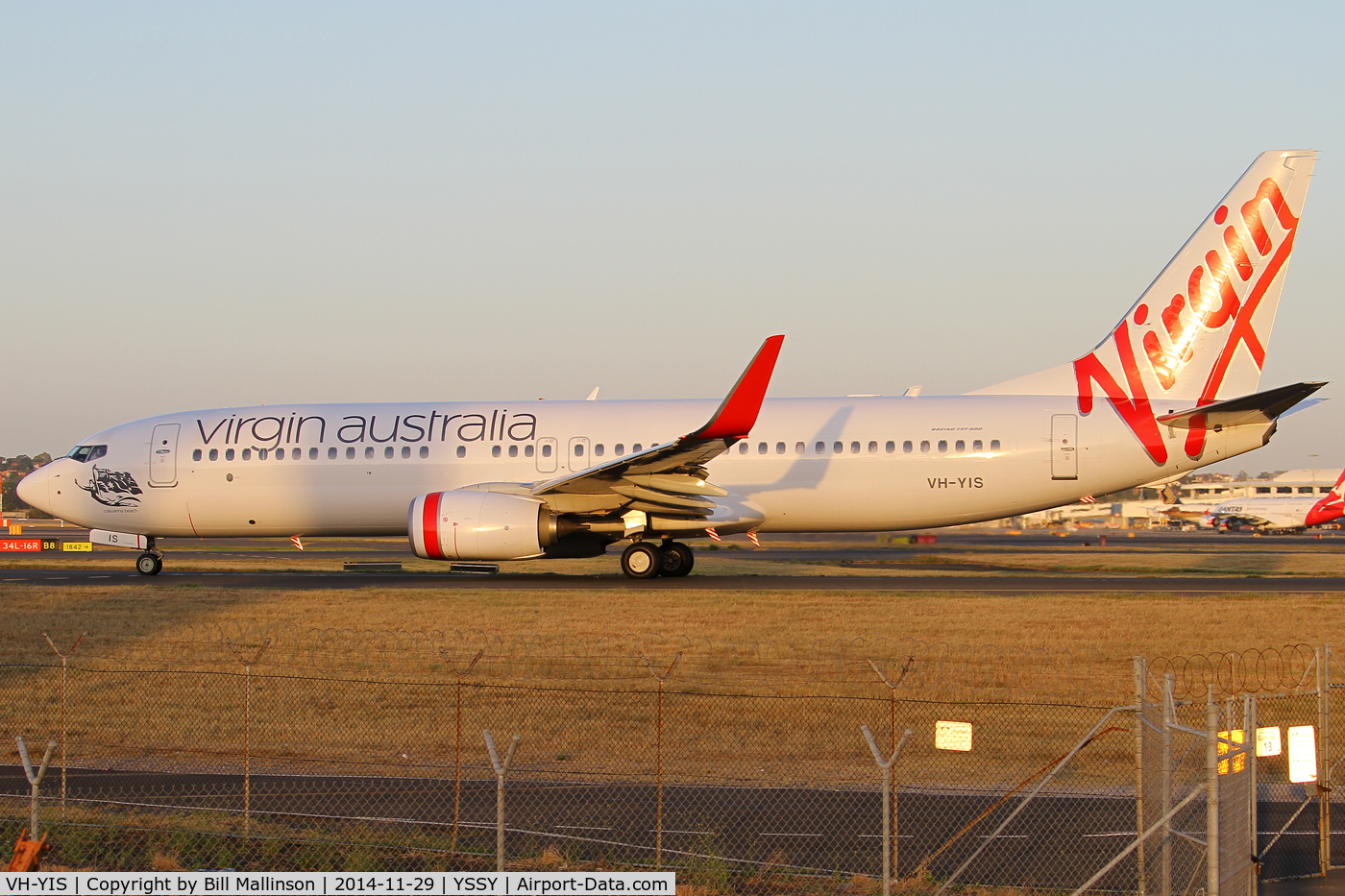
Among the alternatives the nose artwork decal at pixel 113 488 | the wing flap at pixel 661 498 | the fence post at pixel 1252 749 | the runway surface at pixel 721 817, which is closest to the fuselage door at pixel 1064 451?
the wing flap at pixel 661 498

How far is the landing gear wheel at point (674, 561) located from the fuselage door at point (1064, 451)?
7.63m

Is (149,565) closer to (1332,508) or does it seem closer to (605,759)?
(605,759)

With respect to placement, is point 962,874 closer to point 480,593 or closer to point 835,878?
point 835,878

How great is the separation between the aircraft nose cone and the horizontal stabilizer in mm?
24573

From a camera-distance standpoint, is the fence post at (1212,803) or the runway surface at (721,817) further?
the runway surface at (721,817)

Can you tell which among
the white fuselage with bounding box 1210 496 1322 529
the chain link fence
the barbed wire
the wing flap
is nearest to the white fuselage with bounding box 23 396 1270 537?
the wing flap

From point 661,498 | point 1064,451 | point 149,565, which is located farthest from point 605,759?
point 149,565

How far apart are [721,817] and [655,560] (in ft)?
52.9

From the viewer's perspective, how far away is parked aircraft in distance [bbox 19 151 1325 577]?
2412 cm

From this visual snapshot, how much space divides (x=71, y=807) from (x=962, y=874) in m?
6.73

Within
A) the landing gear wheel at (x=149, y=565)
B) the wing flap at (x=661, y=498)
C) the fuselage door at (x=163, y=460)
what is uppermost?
the fuselage door at (x=163, y=460)

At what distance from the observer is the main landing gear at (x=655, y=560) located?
25.6 meters

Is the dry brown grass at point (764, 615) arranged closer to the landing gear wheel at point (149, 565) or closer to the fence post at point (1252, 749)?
the landing gear wheel at point (149, 565)

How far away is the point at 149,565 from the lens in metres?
28.1
